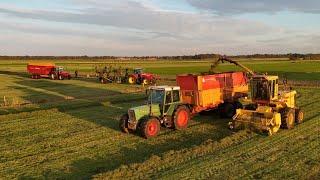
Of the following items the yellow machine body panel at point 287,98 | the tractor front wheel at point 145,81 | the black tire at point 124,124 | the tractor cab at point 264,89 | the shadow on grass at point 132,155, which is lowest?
the shadow on grass at point 132,155

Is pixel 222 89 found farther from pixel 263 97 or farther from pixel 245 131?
pixel 245 131

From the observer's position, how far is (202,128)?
65.5ft

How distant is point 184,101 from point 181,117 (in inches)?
92.5

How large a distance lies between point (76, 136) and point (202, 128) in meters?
5.55

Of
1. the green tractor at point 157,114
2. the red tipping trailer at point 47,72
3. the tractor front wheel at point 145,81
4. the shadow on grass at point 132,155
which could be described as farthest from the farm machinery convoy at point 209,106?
the red tipping trailer at point 47,72

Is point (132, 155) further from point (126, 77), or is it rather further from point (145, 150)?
point (126, 77)

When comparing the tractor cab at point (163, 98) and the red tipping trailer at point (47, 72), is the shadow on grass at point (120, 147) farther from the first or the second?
the red tipping trailer at point (47, 72)

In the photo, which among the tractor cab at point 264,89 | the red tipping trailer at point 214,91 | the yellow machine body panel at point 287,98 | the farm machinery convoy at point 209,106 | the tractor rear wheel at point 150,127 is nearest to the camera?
the tractor rear wheel at point 150,127

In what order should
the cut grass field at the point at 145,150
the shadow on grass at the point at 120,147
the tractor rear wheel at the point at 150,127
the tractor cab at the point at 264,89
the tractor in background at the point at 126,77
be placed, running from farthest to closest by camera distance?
1. the tractor in background at the point at 126,77
2. the tractor cab at the point at 264,89
3. the tractor rear wheel at the point at 150,127
4. the shadow on grass at the point at 120,147
5. the cut grass field at the point at 145,150

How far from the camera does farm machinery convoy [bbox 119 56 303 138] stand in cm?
1812

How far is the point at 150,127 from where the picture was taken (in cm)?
1777

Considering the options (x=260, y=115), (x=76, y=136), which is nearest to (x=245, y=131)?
(x=260, y=115)

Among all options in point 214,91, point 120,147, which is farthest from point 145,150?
point 214,91

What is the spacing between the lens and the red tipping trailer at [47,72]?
55.1m
